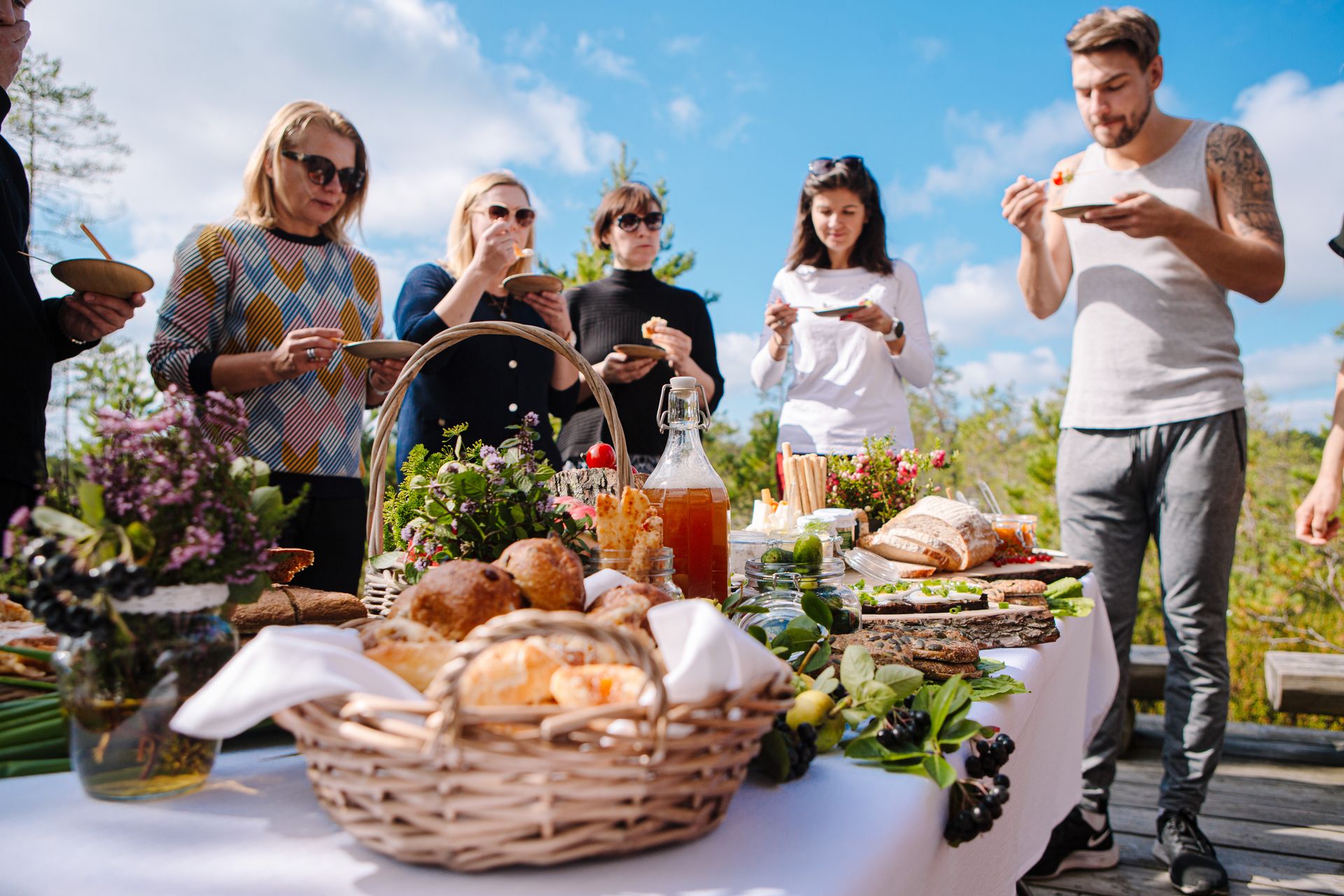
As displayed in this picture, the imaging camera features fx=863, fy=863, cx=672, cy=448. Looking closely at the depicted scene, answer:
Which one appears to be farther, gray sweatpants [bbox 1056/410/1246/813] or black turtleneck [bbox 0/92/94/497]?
gray sweatpants [bbox 1056/410/1246/813]

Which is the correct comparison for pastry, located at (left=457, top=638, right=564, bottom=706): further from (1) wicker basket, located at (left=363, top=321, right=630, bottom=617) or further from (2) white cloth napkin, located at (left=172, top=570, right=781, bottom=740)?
(1) wicker basket, located at (left=363, top=321, right=630, bottom=617)

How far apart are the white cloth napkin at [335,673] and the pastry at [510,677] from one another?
0.20ft

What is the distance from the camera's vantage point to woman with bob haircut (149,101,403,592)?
2371 mm

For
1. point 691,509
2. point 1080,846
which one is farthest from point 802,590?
point 1080,846

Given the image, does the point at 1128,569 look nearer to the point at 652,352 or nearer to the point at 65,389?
the point at 652,352

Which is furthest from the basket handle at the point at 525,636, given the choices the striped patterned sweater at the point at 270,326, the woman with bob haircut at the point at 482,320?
the woman with bob haircut at the point at 482,320

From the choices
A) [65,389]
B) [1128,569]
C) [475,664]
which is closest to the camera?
[475,664]

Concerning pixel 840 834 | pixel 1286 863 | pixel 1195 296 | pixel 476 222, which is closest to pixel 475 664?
pixel 840 834

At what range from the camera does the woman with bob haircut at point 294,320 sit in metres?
2.37

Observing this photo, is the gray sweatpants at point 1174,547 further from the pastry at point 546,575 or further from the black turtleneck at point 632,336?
the pastry at point 546,575

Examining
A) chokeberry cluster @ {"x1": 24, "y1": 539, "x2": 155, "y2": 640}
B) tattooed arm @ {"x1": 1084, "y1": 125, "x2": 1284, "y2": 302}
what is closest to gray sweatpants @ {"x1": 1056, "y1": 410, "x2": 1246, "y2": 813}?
tattooed arm @ {"x1": 1084, "y1": 125, "x2": 1284, "y2": 302}

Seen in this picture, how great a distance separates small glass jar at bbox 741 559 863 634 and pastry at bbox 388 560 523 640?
49 centimetres

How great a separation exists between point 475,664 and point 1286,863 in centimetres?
350

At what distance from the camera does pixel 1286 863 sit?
304cm
